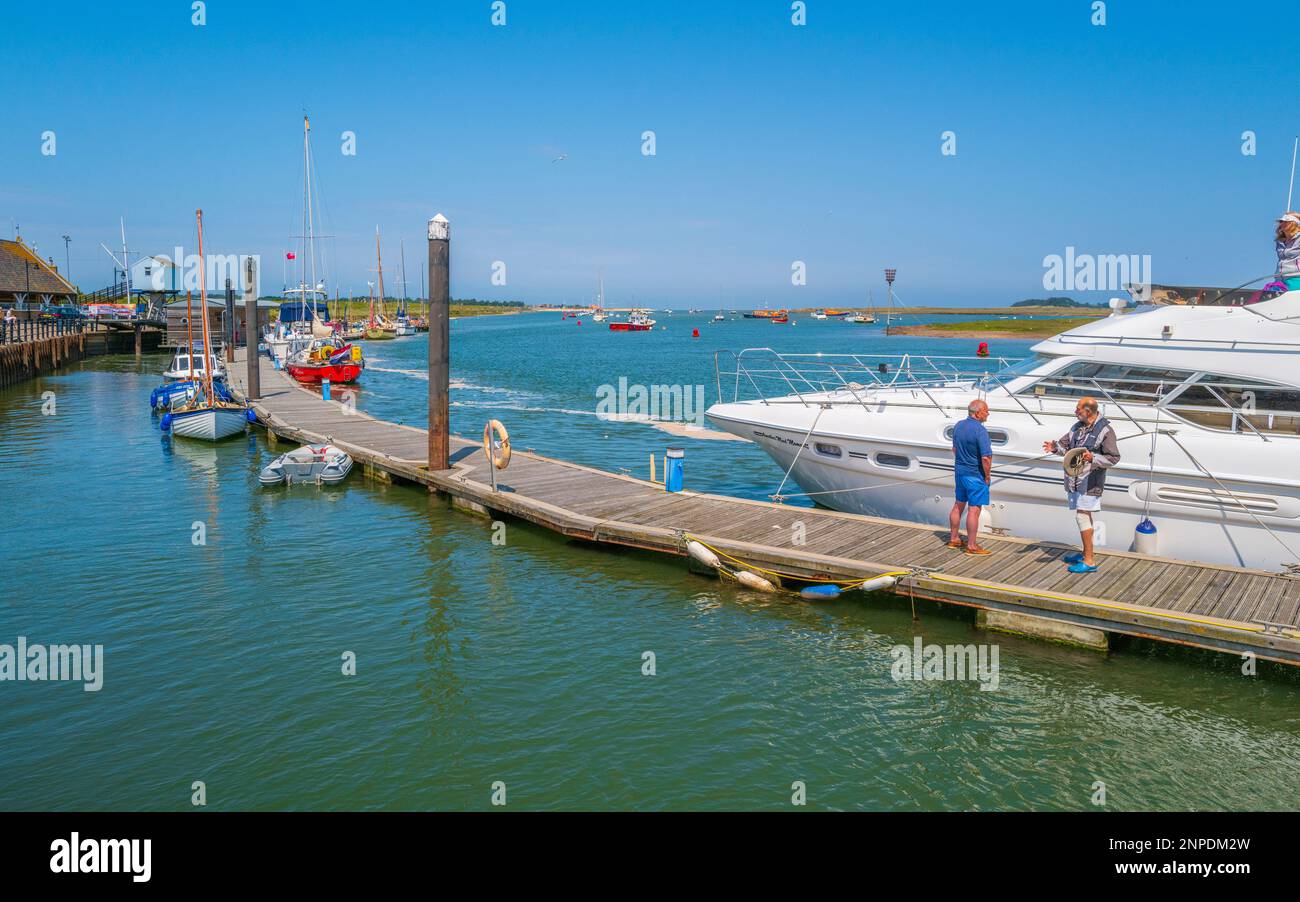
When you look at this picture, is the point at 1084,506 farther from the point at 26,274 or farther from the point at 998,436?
the point at 26,274

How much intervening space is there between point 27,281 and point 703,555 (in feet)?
226

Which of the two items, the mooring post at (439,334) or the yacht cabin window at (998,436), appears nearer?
the yacht cabin window at (998,436)

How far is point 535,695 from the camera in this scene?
993 cm

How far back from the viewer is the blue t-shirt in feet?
38.8

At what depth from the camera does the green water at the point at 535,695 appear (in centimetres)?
813

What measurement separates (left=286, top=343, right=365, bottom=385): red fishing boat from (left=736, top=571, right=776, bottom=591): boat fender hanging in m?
36.9

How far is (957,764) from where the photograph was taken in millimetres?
8500

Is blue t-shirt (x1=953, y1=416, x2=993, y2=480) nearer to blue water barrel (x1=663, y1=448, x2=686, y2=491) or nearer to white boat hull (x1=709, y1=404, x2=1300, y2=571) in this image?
white boat hull (x1=709, y1=404, x2=1300, y2=571)

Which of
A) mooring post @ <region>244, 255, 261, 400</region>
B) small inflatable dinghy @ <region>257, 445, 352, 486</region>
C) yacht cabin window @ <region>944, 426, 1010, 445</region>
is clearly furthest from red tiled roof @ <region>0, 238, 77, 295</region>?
yacht cabin window @ <region>944, 426, 1010, 445</region>

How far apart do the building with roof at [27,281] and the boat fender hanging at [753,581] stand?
6739 centimetres

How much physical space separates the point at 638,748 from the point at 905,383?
11.1 metres

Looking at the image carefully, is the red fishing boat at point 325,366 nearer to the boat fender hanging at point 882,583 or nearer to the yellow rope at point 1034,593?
the yellow rope at point 1034,593

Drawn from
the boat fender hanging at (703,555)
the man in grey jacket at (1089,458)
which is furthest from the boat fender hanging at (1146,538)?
the boat fender hanging at (703,555)
